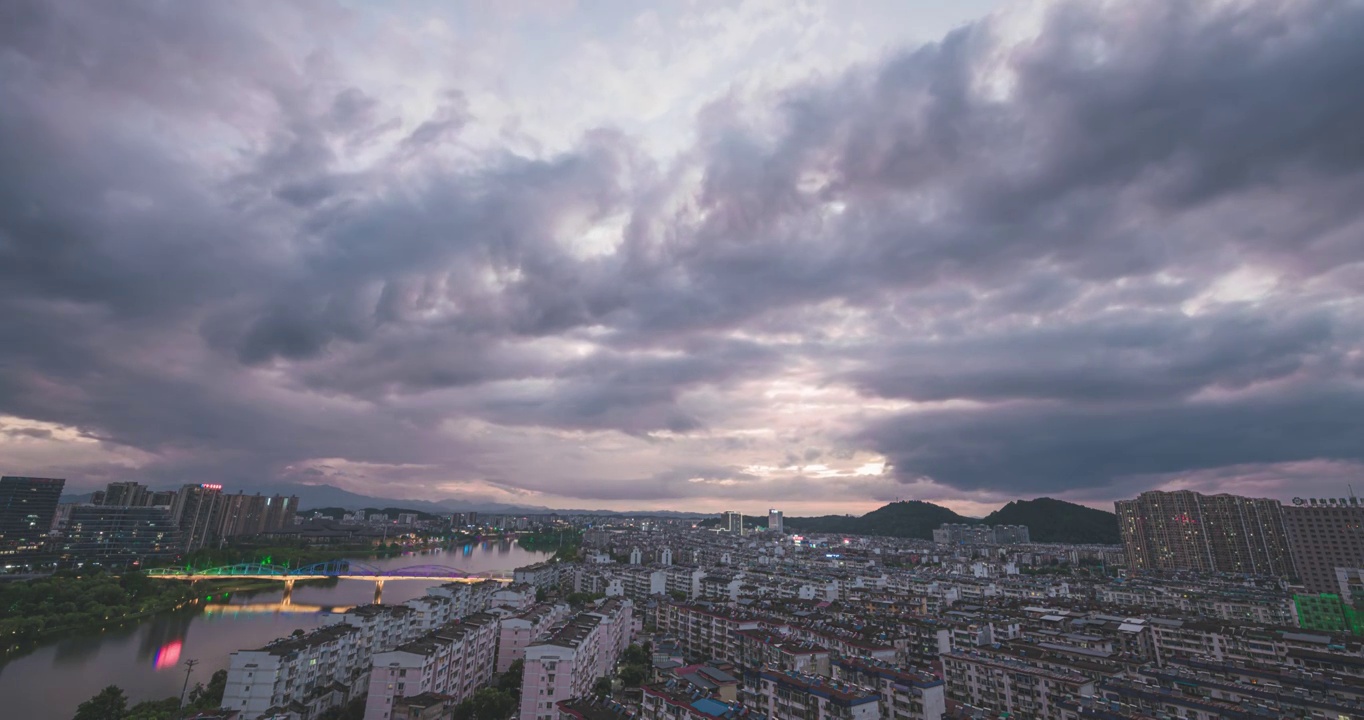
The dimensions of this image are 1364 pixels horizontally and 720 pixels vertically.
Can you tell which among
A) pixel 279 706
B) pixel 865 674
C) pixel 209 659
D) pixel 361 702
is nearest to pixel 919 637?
pixel 865 674

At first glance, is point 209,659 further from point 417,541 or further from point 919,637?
point 417,541

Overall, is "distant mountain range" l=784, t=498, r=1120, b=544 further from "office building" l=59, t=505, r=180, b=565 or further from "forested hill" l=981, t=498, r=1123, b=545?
"office building" l=59, t=505, r=180, b=565

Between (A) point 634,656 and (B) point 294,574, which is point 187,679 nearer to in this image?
(A) point 634,656

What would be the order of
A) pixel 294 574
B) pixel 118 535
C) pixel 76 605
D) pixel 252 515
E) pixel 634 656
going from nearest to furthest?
pixel 634 656
pixel 76 605
pixel 294 574
pixel 118 535
pixel 252 515

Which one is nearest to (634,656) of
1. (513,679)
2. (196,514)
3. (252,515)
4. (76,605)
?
(513,679)

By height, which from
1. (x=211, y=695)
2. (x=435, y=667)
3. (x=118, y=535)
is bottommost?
(x=211, y=695)

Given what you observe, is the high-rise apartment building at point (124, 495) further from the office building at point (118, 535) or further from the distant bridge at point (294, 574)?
the distant bridge at point (294, 574)

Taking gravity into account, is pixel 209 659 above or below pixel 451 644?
below
